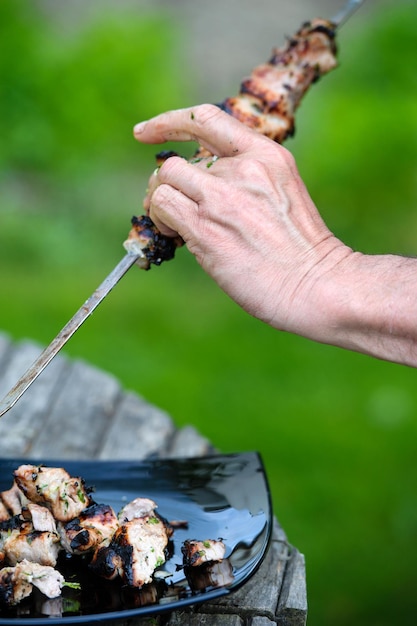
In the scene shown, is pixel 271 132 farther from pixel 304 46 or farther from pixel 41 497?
pixel 41 497

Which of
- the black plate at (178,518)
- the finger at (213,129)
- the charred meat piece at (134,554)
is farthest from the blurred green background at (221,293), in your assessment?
the finger at (213,129)

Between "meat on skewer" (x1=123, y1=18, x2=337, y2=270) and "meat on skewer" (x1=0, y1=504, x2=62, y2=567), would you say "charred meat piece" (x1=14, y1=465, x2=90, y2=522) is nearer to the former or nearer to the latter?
"meat on skewer" (x1=0, y1=504, x2=62, y2=567)

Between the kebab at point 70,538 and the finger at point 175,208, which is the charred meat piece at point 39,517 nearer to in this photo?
the kebab at point 70,538

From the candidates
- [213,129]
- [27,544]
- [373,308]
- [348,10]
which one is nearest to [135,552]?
[27,544]

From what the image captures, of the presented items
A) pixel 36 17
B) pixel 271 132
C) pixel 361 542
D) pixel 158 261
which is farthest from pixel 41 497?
pixel 36 17

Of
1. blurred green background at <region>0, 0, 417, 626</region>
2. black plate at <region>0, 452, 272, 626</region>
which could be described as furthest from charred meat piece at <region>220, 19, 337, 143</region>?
blurred green background at <region>0, 0, 417, 626</region>
